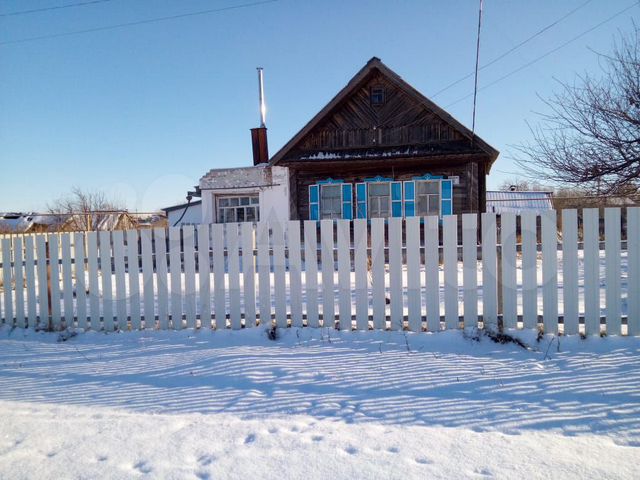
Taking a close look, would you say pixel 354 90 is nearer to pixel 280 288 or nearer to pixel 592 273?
pixel 280 288

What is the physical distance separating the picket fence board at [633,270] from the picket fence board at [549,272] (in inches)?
27.1

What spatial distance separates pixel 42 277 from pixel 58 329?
70 centimetres

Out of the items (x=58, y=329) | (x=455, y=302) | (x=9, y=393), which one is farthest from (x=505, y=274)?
(x=58, y=329)

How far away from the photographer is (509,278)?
4004 millimetres

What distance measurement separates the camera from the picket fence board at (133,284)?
4637 mm

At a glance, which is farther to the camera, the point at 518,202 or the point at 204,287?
the point at 518,202

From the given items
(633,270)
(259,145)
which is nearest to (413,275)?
(633,270)

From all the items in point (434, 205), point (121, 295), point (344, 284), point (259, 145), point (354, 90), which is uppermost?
point (354, 90)

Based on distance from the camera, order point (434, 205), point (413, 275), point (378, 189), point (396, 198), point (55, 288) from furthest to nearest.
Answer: point (378, 189)
point (396, 198)
point (434, 205)
point (55, 288)
point (413, 275)

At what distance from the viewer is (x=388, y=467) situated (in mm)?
2141

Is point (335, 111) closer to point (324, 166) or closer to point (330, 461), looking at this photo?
point (324, 166)

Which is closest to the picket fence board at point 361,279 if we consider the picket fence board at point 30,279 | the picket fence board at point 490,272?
the picket fence board at point 490,272

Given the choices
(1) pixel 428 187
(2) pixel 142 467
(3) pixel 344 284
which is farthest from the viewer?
(1) pixel 428 187

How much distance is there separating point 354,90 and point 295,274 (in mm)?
10923
